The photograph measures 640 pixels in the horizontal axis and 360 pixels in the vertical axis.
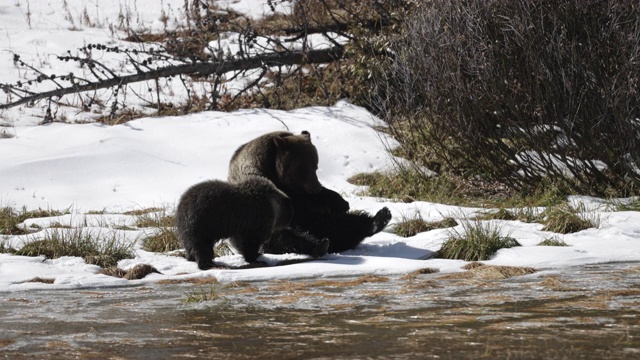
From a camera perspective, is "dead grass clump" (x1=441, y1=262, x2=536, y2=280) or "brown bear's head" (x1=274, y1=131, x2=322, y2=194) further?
"brown bear's head" (x1=274, y1=131, x2=322, y2=194)

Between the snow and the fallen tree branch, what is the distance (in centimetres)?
73

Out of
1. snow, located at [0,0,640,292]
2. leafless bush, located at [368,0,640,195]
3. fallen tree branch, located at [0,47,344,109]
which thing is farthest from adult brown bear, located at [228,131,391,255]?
fallen tree branch, located at [0,47,344,109]

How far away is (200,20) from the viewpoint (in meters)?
17.3

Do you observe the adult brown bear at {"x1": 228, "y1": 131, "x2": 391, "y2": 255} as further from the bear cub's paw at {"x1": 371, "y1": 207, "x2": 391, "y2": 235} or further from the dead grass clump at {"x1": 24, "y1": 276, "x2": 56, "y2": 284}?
the dead grass clump at {"x1": 24, "y1": 276, "x2": 56, "y2": 284}

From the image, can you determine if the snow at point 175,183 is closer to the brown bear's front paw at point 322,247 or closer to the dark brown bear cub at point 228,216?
the brown bear's front paw at point 322,247

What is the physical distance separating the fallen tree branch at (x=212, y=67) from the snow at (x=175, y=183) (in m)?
0.73

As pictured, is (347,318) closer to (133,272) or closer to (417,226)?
(133,272)

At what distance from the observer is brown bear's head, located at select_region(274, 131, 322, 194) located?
29.6ft

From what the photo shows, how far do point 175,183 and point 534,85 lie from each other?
4796 mm

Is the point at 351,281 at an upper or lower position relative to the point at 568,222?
lower

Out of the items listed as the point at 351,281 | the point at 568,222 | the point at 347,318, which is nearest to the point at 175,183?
the point at 568,222

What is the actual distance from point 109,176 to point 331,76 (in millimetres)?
4971

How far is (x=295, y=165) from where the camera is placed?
904 centimetres

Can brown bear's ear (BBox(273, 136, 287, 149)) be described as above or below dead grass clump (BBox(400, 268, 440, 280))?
above
